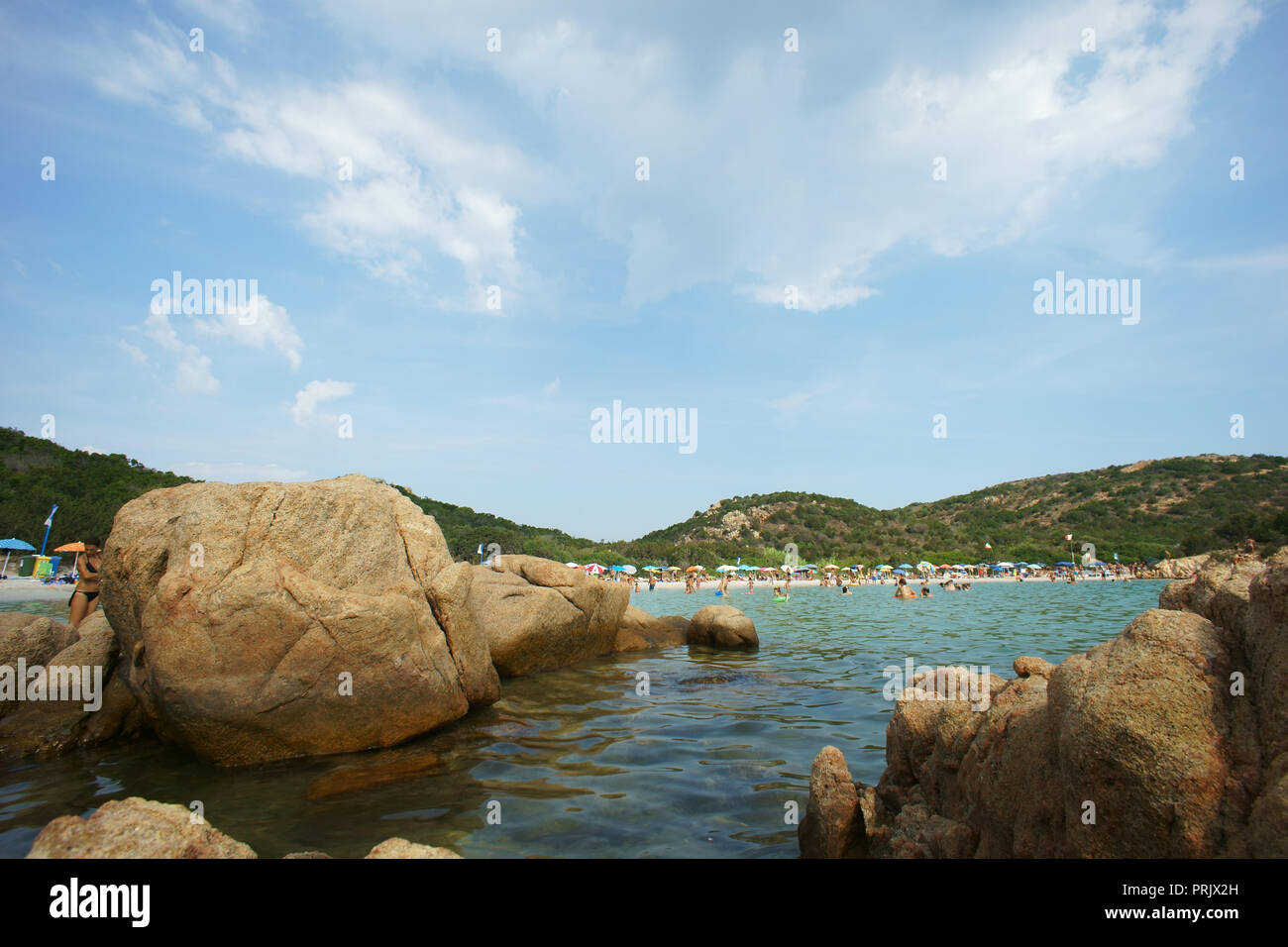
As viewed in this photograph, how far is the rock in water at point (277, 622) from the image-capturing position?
736cm

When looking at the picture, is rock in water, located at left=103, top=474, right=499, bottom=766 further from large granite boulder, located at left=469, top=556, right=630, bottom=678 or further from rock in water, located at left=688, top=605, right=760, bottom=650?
rock in water, located at left=688, top=605, right=760, bottom=650

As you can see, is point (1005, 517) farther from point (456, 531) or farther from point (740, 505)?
point (456, 531)

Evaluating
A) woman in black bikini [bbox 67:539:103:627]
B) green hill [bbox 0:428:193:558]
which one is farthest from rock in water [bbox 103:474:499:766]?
green hill [bbox 0:428:193:558]

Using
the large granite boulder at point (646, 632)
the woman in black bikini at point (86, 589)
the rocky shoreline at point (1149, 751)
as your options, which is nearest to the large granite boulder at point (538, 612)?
the large granite boulder at point (646, 632)

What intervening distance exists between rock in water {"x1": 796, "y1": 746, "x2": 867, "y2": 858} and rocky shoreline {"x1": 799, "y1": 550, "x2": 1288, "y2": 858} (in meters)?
0.26

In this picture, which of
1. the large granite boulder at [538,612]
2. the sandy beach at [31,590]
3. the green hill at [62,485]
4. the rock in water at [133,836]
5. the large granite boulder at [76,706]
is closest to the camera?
the rock in water at [133,836]

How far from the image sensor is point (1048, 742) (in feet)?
12.4

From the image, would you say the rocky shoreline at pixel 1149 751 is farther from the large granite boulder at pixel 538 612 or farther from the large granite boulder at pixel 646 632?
the large granite boulder at pixel 646 632

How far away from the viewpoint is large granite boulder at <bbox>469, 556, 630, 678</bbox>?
45.2 ft

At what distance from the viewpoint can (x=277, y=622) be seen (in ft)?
25.0

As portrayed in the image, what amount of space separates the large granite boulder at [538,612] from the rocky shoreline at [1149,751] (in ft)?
32.5
